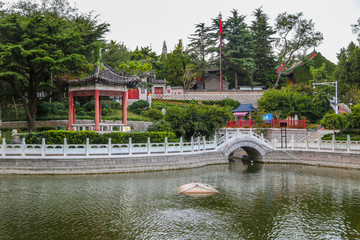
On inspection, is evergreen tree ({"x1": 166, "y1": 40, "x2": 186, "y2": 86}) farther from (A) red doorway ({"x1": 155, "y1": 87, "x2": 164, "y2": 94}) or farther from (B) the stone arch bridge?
(B) the stone arch bridge

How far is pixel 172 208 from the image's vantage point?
14.4 meters

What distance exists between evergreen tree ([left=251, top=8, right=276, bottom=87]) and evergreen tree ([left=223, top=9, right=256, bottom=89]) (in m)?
2.83

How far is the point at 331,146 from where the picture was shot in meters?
26.0

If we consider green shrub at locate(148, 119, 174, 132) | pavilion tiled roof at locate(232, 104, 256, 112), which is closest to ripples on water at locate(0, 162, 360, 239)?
green shrub at locate(148, 119, 174, 132)

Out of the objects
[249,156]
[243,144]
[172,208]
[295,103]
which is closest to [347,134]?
[249,156]

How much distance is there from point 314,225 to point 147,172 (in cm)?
1190

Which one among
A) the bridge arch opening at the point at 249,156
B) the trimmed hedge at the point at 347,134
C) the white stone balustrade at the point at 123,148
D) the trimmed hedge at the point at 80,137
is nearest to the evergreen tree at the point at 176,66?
the bridge arch opening at the point at 249,156

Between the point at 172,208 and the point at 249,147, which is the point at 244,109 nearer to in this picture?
the point at 249,147

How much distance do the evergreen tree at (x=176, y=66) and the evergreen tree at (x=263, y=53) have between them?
41.1ft

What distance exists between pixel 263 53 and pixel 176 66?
1488cm

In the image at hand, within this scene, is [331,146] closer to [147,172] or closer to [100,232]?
[147,172]

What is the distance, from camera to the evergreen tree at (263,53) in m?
54.3

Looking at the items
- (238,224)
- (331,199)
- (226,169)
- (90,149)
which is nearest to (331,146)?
(226,169)

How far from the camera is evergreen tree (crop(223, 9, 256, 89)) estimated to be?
49.9 m
